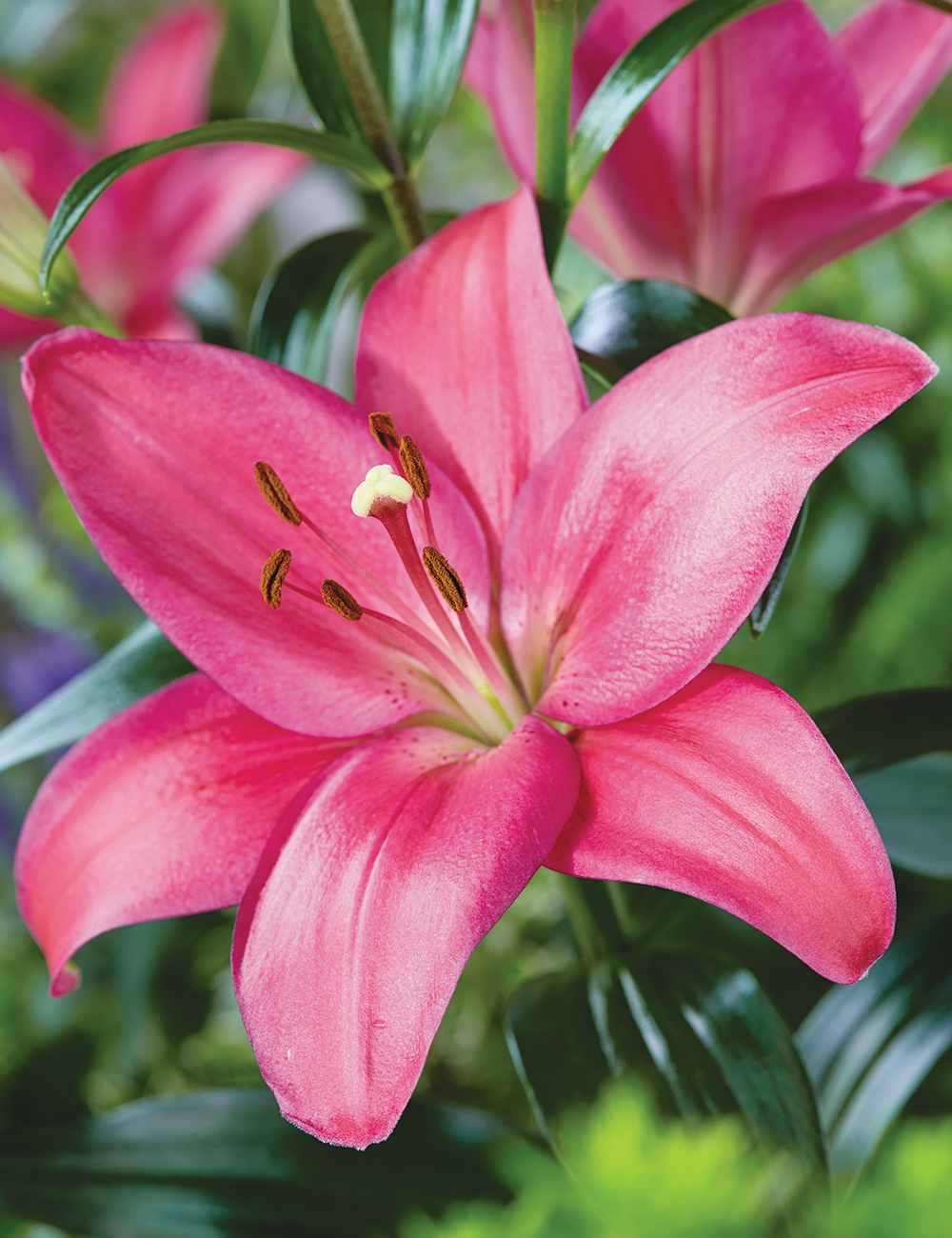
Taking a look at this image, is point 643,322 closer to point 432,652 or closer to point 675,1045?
point 432,652

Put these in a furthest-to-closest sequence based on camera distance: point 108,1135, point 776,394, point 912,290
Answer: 1. point 912,290
2. point 108,1135
3. point 776,394

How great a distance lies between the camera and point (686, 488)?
1.06 ft

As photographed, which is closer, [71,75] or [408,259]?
[408,259]

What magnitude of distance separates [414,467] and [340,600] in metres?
0.05

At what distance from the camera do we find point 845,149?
421 millimetres

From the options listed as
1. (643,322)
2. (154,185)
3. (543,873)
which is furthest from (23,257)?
(543,873)

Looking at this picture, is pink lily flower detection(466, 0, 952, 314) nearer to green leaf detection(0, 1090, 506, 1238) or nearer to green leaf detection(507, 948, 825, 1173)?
green leaf detection(507, 948, 825, 1173)

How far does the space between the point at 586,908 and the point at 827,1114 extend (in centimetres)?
21

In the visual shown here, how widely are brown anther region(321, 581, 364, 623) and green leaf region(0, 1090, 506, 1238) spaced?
0.95 feet

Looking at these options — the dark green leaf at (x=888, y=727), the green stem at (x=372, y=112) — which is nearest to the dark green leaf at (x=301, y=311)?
the green stem at (x=372, y=112)

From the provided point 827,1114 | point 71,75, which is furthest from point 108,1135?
point 71,75

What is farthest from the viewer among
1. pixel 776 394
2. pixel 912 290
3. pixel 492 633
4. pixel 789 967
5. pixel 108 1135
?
pixel 912 290

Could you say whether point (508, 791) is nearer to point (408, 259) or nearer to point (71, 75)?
point (408, 259)

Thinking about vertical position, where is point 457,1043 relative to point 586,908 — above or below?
below
